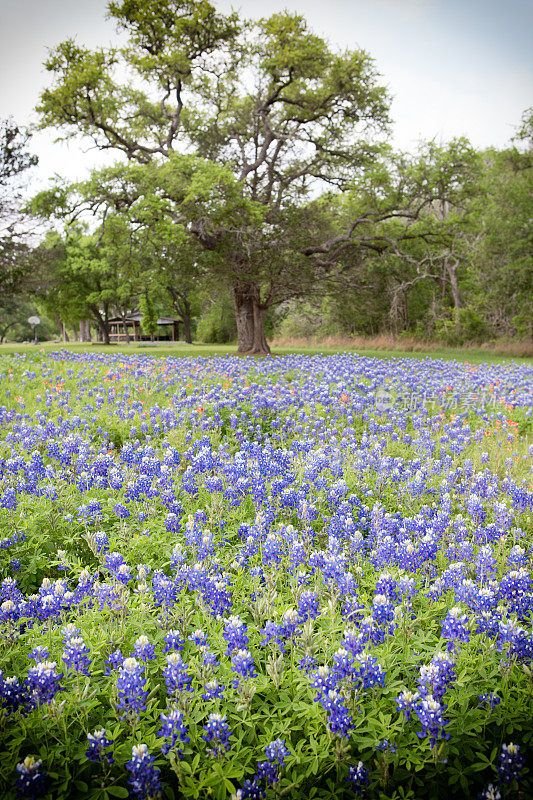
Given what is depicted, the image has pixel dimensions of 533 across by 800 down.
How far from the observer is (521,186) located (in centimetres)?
2734

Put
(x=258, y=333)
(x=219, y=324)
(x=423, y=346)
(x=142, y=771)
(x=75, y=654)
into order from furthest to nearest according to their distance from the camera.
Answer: (x=219, y=324), (x=423, y=346), (x=258, y=333), (x=75, y=654), (x=142, y=771)

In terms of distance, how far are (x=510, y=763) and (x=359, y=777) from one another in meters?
0.68

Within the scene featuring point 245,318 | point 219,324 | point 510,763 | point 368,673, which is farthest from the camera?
point 219,324

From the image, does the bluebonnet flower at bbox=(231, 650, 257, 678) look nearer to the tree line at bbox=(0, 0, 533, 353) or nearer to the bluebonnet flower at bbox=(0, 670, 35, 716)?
the bluebonnet flower at bbox=(0, 670, 35, 716)

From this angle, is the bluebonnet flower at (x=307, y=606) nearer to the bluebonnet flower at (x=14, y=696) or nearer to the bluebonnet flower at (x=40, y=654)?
the bluebonnet flower at (x=40, y=654)

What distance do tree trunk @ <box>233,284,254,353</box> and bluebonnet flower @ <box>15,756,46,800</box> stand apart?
2449 centimetres

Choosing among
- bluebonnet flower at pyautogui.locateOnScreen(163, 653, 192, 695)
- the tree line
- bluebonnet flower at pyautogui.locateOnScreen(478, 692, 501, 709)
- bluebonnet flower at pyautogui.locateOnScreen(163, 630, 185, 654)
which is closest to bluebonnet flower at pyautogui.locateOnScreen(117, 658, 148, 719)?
bluebonnet flower at pyautogui.locateOnScreen(163, 653, 192, 695)

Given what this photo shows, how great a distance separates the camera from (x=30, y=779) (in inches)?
76.9

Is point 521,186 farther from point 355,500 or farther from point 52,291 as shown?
point 52,291

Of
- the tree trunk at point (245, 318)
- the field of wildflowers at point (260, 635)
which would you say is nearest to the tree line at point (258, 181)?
the tree trunk at point (245, 318)

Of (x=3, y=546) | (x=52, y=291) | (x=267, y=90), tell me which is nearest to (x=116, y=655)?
(x=3, y=546)

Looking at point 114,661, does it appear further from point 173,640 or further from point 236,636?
point 236,636

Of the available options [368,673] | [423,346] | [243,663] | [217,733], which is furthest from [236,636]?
[423,346]

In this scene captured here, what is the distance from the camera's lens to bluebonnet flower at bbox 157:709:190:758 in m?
2.05
